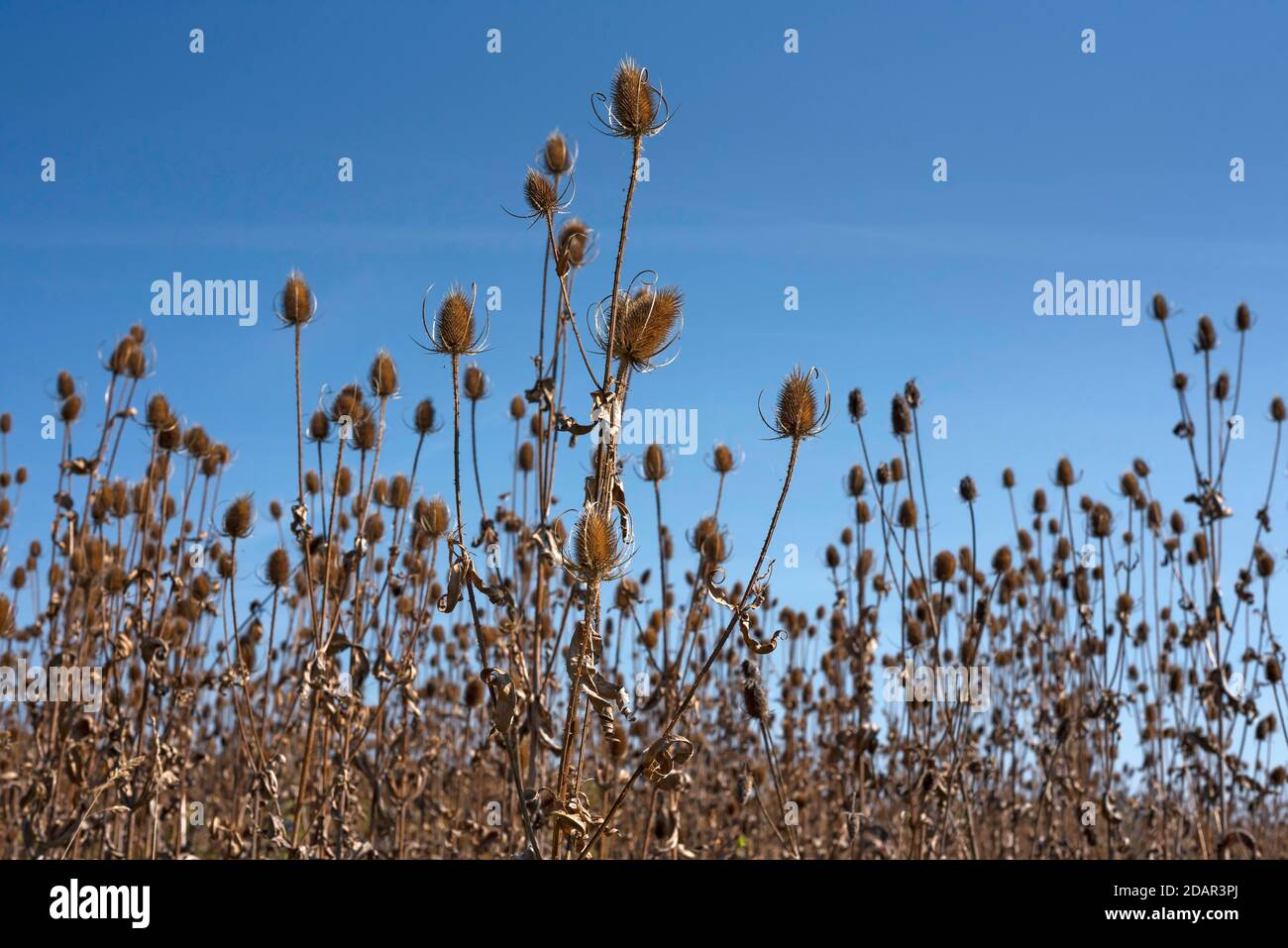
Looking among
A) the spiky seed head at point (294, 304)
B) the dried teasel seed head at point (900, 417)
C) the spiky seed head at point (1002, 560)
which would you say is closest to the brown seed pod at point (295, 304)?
the spiky seed head at point (294, 304)

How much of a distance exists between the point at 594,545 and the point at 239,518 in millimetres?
3451

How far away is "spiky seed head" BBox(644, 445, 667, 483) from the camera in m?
5.04

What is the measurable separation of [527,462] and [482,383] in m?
0.96

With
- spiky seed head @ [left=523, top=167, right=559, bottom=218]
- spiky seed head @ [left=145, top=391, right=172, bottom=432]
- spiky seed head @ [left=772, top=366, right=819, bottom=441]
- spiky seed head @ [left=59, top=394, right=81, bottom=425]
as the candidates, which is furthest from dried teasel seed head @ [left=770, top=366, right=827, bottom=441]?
spiky seed head @ [left=59, top=394, right=81, bottom=425]

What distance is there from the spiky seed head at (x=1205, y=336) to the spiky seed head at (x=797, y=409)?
226 inches

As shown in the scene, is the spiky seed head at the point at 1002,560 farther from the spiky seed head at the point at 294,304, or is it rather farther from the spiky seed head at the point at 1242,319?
the spiky seed head at the point at 294,304

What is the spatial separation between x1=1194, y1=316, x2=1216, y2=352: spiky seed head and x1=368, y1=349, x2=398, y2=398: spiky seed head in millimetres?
5694

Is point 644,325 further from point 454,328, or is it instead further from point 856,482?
point 856,482

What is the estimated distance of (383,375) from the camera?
475 cm

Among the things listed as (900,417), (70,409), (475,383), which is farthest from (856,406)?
(70,409)
